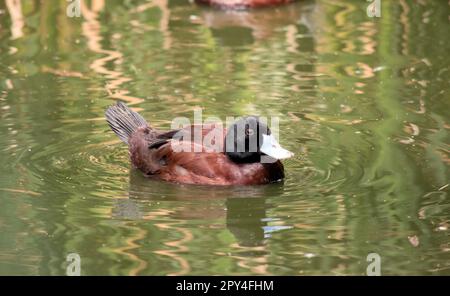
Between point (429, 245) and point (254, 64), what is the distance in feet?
15.3

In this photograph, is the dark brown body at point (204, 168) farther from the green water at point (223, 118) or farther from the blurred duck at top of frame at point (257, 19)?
the blurred duck at top of frame at point (257, 19)

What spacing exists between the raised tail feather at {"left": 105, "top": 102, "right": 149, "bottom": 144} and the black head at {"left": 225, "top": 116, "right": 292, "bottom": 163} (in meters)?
0.95

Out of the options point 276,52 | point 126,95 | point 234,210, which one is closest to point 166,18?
point 276,52

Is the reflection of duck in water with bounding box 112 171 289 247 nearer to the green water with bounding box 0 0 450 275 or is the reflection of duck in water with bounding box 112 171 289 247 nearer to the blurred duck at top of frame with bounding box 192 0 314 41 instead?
the green water with bounding box 0 0 450 275

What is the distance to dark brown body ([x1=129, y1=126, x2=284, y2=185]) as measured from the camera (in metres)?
9.07

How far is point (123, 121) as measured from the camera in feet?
32.1

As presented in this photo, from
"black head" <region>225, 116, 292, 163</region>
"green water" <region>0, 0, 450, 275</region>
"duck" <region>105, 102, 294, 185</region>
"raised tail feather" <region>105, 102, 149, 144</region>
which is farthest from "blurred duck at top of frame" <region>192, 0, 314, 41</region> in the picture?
"black head" <region>225, 116, 292, 163</region>

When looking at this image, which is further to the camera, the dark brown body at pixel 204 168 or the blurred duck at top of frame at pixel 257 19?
the blurred duck at top of frame at pixel 257 19

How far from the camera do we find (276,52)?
41.3 feet

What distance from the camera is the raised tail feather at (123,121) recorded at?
975 cm

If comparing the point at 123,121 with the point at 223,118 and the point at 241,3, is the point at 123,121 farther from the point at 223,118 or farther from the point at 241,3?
the point at 241,3

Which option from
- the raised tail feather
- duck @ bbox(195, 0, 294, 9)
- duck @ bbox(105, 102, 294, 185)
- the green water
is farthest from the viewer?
duck @ bbox(195, 0, 294, 9)

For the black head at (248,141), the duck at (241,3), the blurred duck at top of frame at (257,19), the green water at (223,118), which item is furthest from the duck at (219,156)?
the duck at (241,3)
